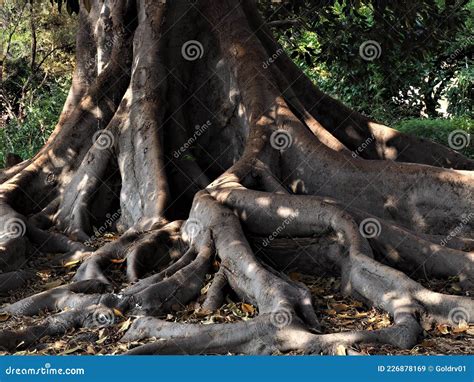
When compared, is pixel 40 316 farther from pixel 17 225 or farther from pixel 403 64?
pixel 403 64

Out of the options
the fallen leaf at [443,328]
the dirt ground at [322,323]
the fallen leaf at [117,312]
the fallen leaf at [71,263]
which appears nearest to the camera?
the dirt ground at [322,323]

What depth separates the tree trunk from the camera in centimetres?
603

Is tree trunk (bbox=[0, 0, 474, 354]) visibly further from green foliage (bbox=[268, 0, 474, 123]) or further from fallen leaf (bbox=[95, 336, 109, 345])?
green foliage (bbox=[268, 0, 474, 123])

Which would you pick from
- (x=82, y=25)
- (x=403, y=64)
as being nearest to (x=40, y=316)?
(x=82, y=25)

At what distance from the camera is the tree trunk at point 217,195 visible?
19.8 ft

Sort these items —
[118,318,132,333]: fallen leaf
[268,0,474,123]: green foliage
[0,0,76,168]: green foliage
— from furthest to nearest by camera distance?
[0,0,76,168]: green foliage → [268,0,474,123]: green foliage → [118,318,132,333]: fallen leaf

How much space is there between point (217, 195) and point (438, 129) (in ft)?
29.1

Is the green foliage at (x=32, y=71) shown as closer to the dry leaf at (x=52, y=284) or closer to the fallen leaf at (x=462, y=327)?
the dry leaf at (x=52, y=284)

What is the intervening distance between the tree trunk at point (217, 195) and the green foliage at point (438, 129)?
18.1ft

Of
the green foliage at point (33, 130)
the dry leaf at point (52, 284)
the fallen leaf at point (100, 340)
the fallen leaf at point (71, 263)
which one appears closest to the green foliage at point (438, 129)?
the green foliage at point (33, 130)

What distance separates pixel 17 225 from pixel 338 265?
3.65 m

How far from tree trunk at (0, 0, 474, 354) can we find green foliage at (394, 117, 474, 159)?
5530 mm

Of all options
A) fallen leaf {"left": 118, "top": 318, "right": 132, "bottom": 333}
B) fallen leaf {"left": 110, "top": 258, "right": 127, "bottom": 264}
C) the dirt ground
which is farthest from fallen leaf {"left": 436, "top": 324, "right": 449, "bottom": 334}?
fallen leaf {"left": 110, "top": 258, "right": 127, "bottom": 264}

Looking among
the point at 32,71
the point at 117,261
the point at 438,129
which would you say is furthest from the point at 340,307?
the point at 32,71
